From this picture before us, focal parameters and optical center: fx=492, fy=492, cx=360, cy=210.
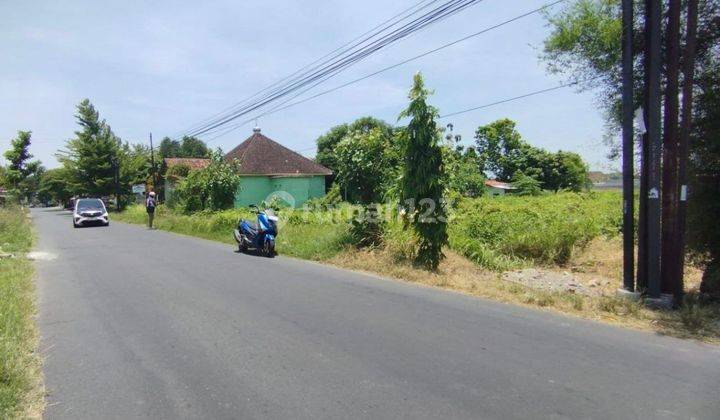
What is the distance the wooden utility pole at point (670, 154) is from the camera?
286 inches

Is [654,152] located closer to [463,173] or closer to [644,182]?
[644,182]

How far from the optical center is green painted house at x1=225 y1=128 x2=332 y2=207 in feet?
112

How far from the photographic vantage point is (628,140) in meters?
7.88

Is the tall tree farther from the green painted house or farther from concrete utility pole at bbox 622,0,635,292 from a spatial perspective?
concrete utility pole at bbox 622,0,635,292

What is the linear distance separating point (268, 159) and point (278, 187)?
8.94 feet

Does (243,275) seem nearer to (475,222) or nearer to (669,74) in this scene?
(475,222)

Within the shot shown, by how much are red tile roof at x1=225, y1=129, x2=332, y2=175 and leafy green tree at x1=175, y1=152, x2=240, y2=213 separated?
825 cm

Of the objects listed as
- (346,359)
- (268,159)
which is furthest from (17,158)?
(346,359)

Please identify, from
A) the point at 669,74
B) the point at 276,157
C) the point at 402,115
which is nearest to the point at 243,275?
the point at 402,115

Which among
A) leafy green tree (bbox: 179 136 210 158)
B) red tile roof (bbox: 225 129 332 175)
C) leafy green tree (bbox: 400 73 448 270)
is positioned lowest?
leafy green tree (bbox: 400 73 448 270)

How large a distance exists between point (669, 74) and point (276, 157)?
32.1m

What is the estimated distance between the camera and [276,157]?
123 ft

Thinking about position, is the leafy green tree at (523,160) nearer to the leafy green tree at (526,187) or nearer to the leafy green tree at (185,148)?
the leafy green tree at (526,187)

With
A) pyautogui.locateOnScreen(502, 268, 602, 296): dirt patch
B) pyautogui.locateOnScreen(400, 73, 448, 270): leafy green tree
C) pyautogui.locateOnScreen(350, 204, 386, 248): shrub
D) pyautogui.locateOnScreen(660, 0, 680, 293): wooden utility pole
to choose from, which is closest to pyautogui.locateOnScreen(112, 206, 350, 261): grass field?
pyautogui.locateOnScreen(350, 204, 386, 248): shrub
